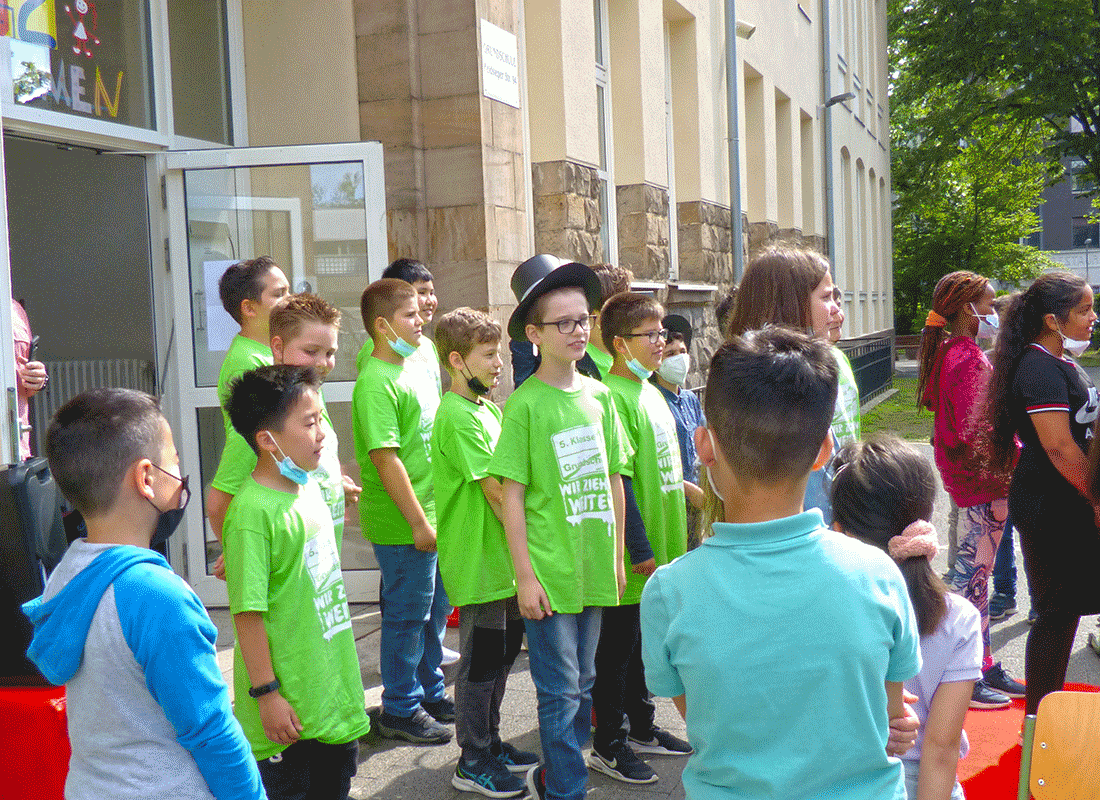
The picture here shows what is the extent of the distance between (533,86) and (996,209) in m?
Answer: 33.7

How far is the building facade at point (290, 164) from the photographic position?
599 cm

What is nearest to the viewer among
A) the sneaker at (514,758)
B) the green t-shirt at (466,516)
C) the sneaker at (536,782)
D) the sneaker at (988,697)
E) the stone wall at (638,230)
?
the sneaker at (536,782)


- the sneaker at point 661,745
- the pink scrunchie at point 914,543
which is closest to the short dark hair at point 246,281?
the sneaker at point 661,745

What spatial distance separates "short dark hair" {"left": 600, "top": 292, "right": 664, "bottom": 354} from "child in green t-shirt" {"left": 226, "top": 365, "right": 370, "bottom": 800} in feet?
4.87

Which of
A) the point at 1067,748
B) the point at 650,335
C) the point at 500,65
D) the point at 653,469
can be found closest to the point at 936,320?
the point at 650,335

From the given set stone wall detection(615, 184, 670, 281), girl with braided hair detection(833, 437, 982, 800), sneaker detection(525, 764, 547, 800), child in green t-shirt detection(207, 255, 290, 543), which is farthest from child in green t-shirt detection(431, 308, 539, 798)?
stone wall detection(615, 184, 670, 281)

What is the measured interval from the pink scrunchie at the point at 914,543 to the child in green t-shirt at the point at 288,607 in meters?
1.42

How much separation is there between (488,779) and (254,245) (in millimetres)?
3605

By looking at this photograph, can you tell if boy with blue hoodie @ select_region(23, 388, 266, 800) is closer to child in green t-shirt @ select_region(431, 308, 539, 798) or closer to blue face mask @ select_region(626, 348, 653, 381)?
child in green t-shirt @ select_region(431, 308, 539, 798)

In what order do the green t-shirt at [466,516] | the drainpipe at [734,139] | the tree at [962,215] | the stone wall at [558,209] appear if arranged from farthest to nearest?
1. the tree at [962,215]
2. the drainpipe at [734,139]
3. the stone wall at [558,209]
4. the green t-shirt at [466,516]

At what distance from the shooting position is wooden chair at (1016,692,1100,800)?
2.43m

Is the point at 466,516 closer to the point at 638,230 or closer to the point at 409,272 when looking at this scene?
the point at 409,272

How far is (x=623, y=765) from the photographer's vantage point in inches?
151

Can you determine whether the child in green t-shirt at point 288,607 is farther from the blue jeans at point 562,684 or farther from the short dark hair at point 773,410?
the short dark hair at point 773,410
